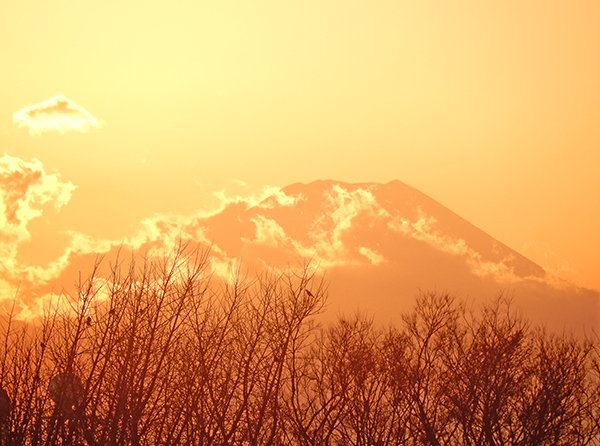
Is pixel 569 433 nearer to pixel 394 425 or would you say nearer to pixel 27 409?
pixel 394 425

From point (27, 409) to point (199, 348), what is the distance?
452 cm

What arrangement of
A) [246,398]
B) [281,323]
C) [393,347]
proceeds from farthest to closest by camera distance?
[393,347]
[281,323]
[246,398]

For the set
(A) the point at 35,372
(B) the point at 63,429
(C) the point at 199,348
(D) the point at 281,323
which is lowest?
(B) the point at 63,429

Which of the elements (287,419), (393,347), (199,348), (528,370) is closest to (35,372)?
(199,348)

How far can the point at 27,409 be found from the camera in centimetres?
1355

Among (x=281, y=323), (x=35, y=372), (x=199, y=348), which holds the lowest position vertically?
(x=35, y=372)

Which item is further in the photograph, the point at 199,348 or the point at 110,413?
the point at 199,348

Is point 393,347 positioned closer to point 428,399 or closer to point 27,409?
point 428,399

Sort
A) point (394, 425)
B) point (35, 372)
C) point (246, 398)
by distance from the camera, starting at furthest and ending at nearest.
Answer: point (394, 425) → point (246, 398) → point (35, 372)

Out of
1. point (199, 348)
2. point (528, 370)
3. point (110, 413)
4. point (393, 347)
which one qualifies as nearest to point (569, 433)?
point (528, 370)

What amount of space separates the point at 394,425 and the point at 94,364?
13.4m

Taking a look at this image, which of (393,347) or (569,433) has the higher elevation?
(393,347)

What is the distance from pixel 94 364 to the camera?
13.4 metres

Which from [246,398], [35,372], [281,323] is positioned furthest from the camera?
[281,323]
